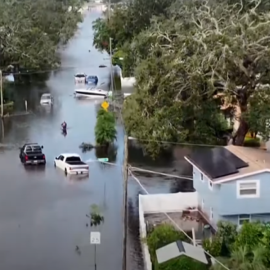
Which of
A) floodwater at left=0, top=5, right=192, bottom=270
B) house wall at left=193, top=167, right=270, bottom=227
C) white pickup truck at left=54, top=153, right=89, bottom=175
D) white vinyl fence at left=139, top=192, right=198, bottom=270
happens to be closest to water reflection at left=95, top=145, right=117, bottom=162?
floodwater at left=0, top=5, right=192, bottom=270

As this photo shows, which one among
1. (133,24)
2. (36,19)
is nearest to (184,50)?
(133,24)

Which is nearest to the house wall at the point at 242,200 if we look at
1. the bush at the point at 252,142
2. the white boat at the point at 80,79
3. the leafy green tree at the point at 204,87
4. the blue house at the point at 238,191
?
the blue house at the point at 238,191

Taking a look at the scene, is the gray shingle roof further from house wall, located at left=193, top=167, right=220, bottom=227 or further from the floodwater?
house wall, located at left=193, top=167, right=220, bottom=227

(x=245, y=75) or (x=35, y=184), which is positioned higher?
(x=245, y=75)

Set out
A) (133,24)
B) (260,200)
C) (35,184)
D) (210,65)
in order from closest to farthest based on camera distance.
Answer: (260,200)
(210,65)
(35,184)
(133,24)

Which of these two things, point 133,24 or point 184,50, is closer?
point 184,50

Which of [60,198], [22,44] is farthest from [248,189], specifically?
[22,44]

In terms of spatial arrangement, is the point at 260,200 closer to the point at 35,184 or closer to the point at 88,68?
the point at 35,184
